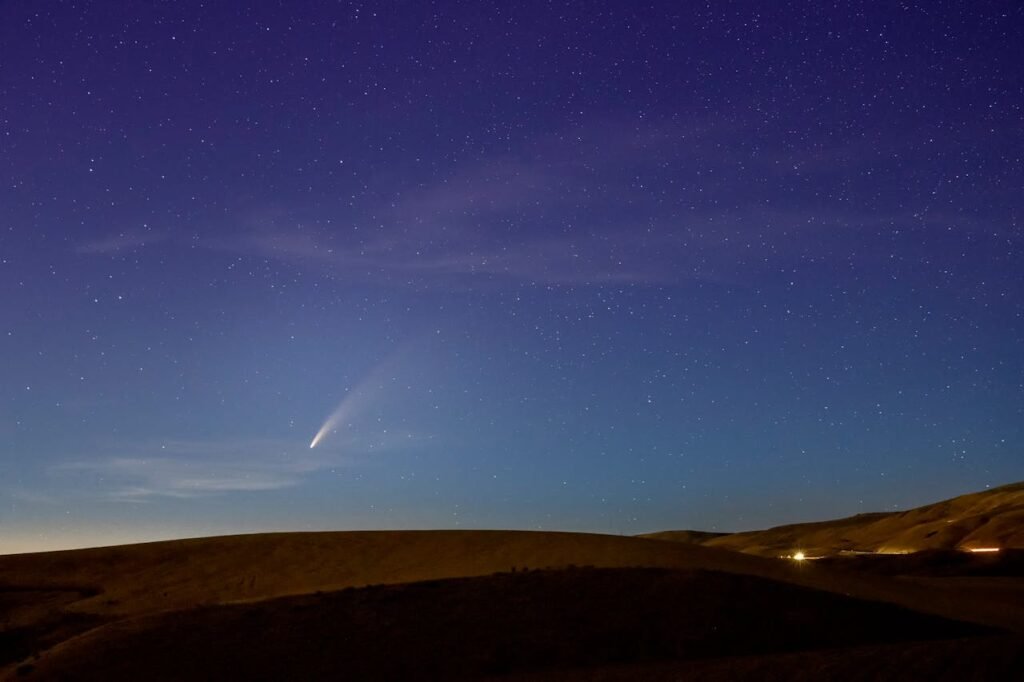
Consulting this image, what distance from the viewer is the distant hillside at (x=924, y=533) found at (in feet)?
202

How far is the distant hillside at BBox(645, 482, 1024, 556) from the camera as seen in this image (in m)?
61.6

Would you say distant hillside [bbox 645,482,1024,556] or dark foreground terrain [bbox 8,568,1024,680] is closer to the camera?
dark foreground terrain [bbox 8,568,1024,680]

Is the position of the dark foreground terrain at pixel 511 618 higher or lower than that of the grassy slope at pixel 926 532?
higher

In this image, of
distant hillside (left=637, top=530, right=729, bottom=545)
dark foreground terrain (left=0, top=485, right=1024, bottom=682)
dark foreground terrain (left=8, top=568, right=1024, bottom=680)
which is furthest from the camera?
distant hillside (left=637, top=530, right=729, bottom=545)

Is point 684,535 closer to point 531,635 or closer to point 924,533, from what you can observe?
point 924,533

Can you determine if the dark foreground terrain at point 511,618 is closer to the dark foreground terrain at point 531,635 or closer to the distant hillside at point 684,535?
the dark foreground terrain at point 531,635

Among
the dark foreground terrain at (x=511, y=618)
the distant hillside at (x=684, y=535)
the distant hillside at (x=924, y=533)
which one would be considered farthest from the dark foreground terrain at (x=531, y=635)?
the distant hillside at (x=684, y=535)

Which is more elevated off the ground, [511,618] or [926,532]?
[511,618]

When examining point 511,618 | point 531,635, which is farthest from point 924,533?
point 531,635

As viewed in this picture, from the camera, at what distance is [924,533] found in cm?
7138

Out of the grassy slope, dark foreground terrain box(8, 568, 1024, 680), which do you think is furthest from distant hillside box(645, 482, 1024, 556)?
dark foreground terrain box(8, 568, 1024, 680)

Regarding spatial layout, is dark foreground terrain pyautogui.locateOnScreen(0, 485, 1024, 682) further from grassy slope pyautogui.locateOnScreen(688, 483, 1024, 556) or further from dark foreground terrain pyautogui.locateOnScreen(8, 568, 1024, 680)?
grassy slope pyautogui.locateOnScreen(688, 483, 1024, 556)

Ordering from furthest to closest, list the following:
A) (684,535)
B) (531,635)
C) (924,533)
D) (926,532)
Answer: (684,535), (926,532), (924,533), (531,635)

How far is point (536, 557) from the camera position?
29.5 metres
